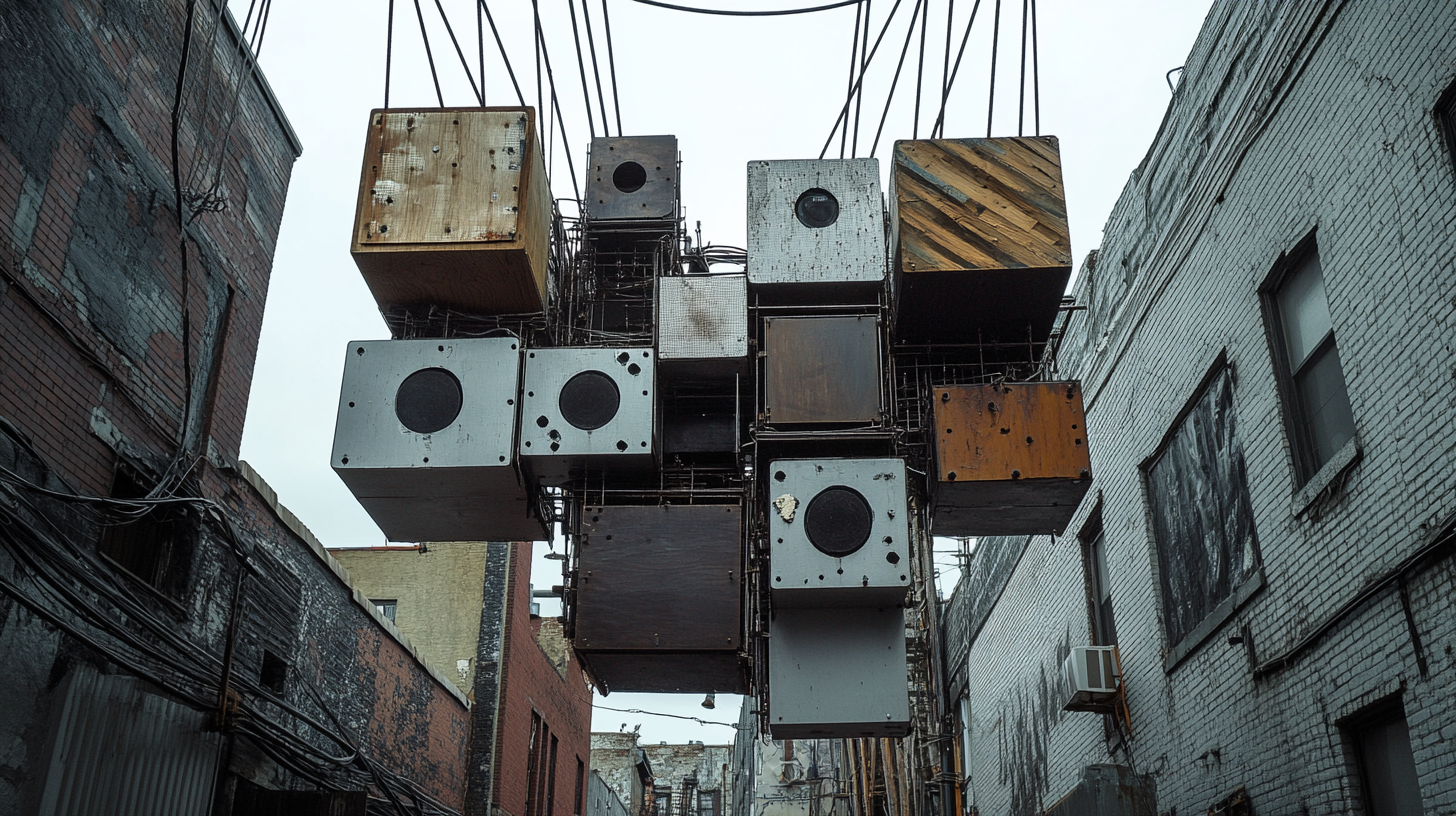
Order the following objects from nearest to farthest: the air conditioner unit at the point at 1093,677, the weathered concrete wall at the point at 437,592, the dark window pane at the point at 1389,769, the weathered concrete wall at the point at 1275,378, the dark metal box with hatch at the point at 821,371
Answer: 1. the weathered concrete wall at the point at 1275,378
2. the dark window pane at the point at 1389,769
3. the dark metal box with hatch at the point at 821,371
4. the air conditioner unit at the point at 1093,677
5. the weathered concrete wall at the point at 437,592

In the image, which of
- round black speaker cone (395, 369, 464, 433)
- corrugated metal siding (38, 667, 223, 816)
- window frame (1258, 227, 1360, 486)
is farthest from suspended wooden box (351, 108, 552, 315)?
window frame (1258, 227, 1360, 486)

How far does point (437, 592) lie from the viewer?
22875 mm

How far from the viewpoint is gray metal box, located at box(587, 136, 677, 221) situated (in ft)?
33.3

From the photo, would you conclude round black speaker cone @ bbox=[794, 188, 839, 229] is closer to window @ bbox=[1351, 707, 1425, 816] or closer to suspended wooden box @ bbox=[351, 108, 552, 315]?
suspended wooden box @ bbox=[351, 108, 552, 315]

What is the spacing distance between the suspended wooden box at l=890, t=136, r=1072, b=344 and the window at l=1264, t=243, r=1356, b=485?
5.22 feet

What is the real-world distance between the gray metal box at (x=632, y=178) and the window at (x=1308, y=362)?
486 cm

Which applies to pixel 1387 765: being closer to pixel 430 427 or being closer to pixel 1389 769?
pixel 1389 769

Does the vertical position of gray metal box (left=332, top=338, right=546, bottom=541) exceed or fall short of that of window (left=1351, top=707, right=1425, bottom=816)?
it exceeds it

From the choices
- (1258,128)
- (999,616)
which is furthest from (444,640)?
(1258,128)

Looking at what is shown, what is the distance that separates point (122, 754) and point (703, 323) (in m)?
4.90

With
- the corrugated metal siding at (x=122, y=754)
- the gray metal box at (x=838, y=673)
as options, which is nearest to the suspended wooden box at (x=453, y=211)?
the gray metal box at (x=838, y=673)

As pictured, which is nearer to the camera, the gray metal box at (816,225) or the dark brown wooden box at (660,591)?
the dark brown wooden box at (660,591)

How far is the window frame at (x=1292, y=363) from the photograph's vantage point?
8.09 m

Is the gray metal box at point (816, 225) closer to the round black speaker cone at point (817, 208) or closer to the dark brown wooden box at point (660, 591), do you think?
the round black speaker cone at point (817, 208)
